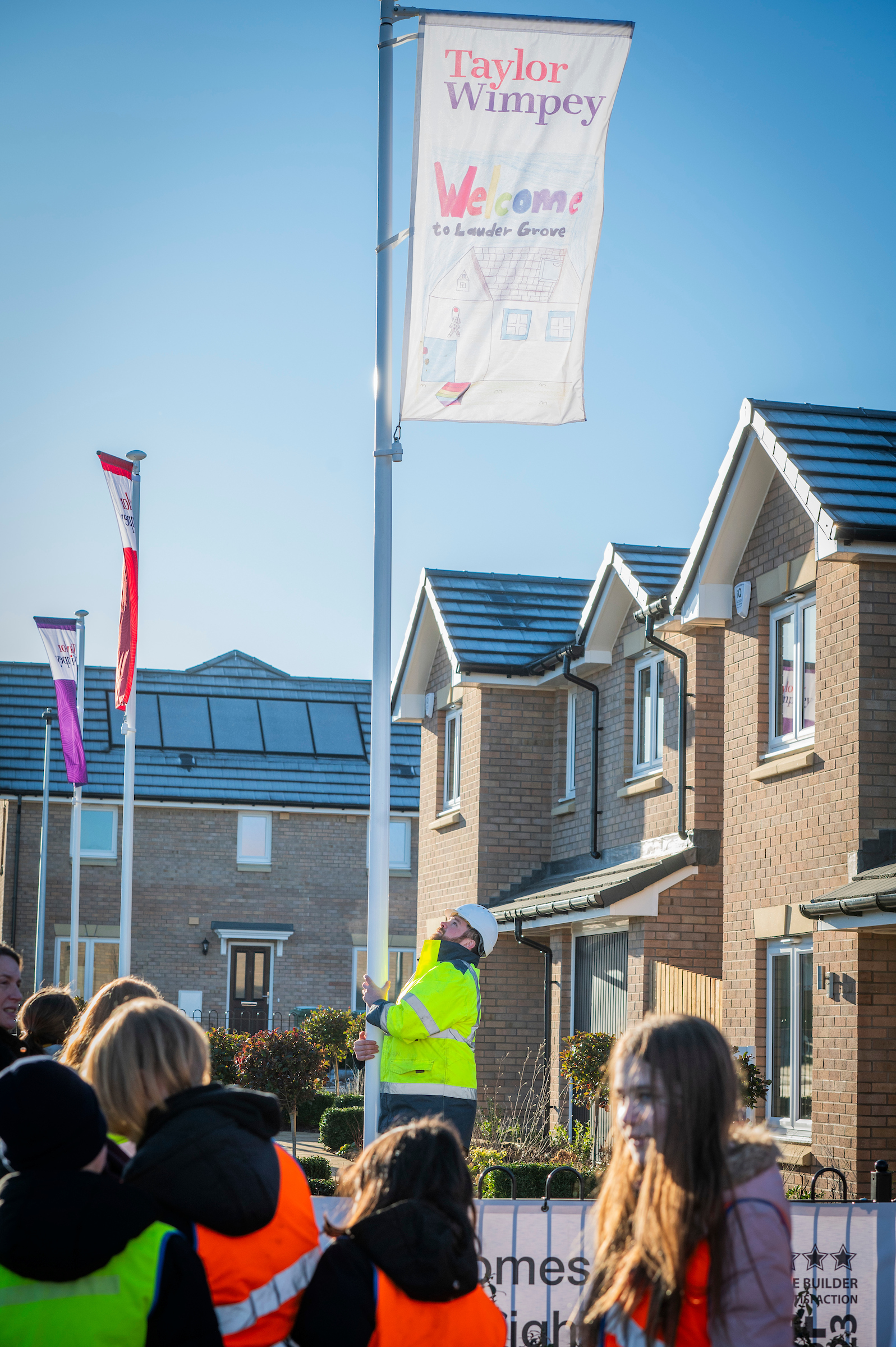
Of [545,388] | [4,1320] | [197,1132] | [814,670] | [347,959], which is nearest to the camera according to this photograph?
[4,1320]

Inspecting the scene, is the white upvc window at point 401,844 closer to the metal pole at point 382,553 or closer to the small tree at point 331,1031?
the small tree at point 331,1031

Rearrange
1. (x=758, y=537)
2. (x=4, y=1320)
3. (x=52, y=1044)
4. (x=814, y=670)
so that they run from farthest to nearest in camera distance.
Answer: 1. (x=758, y=537)
2. (x=814, y=670)
3. (x=52, y=1044)
4. (x=4, y=1320)

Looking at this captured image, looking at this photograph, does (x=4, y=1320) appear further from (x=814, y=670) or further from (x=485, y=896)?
(x=485, y=896)

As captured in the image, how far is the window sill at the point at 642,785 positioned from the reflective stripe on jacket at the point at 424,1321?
1116 cm

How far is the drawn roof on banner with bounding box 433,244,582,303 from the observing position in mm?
7820

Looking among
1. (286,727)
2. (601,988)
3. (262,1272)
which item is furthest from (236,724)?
(262,1272)

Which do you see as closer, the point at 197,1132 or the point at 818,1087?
the point at 197,1132

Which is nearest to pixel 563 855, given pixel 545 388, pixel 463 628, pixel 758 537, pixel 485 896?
pixel 485 896

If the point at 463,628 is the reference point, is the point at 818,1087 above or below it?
below

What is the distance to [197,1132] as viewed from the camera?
132 inches

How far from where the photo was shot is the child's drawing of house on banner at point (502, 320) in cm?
783

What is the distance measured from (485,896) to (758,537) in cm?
710

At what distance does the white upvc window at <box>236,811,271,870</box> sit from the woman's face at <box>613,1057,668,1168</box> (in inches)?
1164

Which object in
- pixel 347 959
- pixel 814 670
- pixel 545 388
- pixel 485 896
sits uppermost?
pixel 545 388
